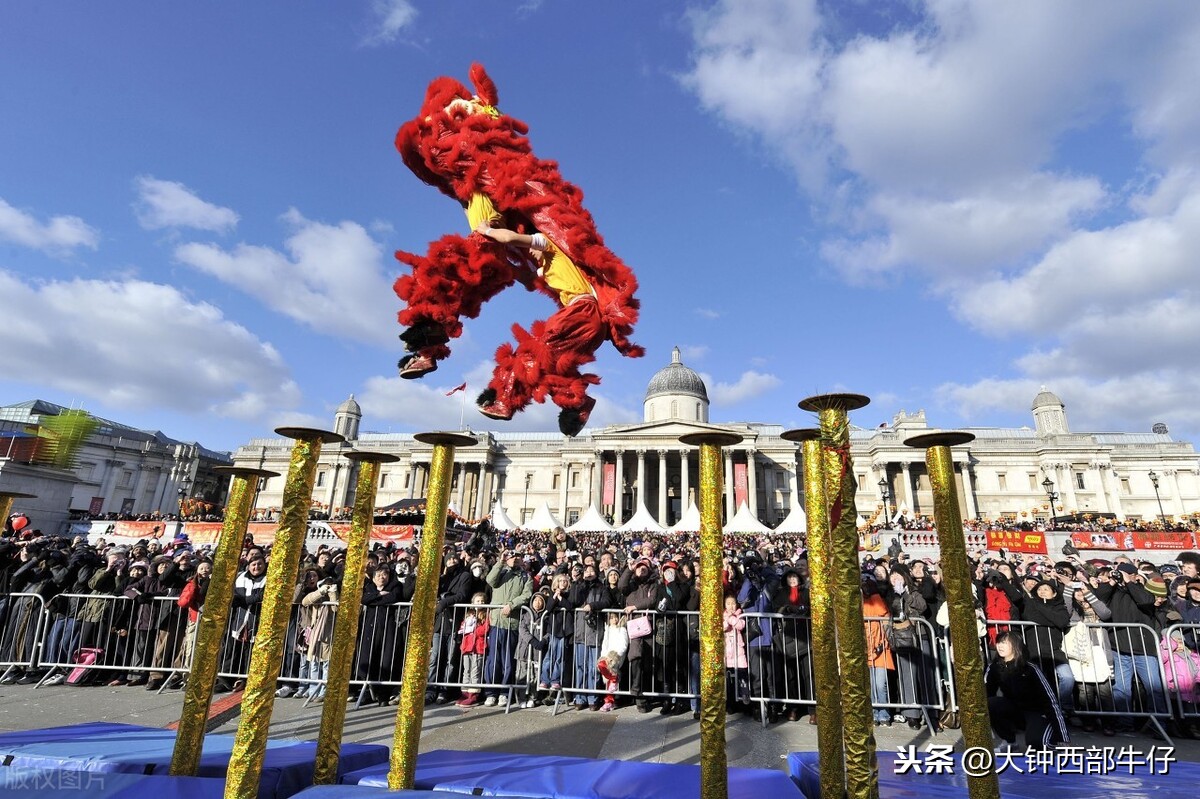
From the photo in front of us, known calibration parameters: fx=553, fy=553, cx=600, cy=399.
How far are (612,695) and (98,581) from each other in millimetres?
6855

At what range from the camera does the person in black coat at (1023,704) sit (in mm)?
4605

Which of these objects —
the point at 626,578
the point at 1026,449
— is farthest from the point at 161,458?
the point at 1026,449

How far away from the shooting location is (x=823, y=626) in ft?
7.13

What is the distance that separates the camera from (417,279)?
9.63ft

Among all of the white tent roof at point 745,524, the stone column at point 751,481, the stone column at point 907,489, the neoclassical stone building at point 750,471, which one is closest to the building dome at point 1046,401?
the neoclassical stone building at point 750,471

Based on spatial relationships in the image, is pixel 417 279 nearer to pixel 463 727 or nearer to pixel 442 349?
pixel 442 349

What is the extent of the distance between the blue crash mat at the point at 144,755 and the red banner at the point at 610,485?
4476 cm

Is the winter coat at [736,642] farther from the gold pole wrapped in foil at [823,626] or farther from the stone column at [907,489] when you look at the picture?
the stone column at [907,489]

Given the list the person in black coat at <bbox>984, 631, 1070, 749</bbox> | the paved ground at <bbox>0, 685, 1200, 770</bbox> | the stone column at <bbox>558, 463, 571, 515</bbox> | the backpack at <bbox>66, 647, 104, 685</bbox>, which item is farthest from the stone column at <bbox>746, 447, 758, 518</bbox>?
the backpack at <bbox>66, 647, 104, 685</bbox>

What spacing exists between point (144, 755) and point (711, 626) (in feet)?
8.60

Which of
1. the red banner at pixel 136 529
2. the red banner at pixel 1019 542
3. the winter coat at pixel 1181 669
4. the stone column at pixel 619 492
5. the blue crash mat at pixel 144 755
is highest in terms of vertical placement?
the stone column at pixel 619 492

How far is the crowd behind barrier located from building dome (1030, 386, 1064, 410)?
6272cm

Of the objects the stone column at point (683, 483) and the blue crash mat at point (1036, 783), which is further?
the stone column at point (683, 483)

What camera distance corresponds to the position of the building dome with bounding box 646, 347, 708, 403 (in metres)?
52.4
